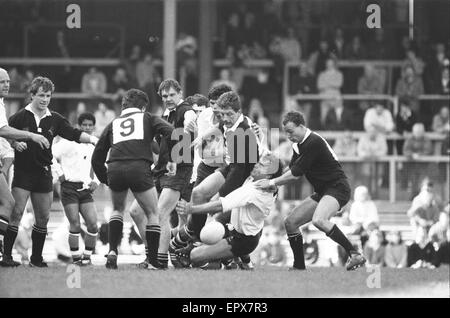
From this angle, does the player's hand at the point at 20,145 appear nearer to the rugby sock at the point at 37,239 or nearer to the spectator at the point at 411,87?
the rugby sock at the point at 37,239

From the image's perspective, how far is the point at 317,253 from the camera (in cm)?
1983

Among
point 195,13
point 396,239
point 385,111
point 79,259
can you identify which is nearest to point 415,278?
point 79,259

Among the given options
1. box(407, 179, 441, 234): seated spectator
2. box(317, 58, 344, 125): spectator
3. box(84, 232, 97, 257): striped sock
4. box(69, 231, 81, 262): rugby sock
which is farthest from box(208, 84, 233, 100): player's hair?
box(317, 58, 344, 125): spectator

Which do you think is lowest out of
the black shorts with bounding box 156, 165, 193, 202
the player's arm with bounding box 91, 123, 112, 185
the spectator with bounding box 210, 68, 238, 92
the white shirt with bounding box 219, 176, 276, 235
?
the white shirt with bounding box 219, 176, 276, 235

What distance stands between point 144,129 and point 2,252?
7.76 feet

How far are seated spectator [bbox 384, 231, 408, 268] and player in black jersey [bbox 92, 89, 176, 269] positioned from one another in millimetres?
7849

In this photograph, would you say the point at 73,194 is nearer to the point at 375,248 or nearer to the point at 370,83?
the point at 375,248

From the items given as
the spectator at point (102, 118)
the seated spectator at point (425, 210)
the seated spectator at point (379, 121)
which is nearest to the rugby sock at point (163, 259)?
the seated spectator at point (425, 210)

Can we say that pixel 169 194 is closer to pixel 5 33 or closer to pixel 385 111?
pixel 385 111

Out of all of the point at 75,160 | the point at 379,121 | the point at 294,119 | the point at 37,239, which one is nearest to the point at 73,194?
the point at 75,160

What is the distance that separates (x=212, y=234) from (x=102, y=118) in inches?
394

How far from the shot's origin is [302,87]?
23.7 metres

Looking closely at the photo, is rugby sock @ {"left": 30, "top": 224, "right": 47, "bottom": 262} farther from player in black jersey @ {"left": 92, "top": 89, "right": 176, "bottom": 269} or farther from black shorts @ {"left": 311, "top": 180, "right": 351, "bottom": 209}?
black shorts @ {"left": 311, "top": 180, "right": 351, "bottom": 209}

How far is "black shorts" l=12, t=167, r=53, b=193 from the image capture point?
12508mm
